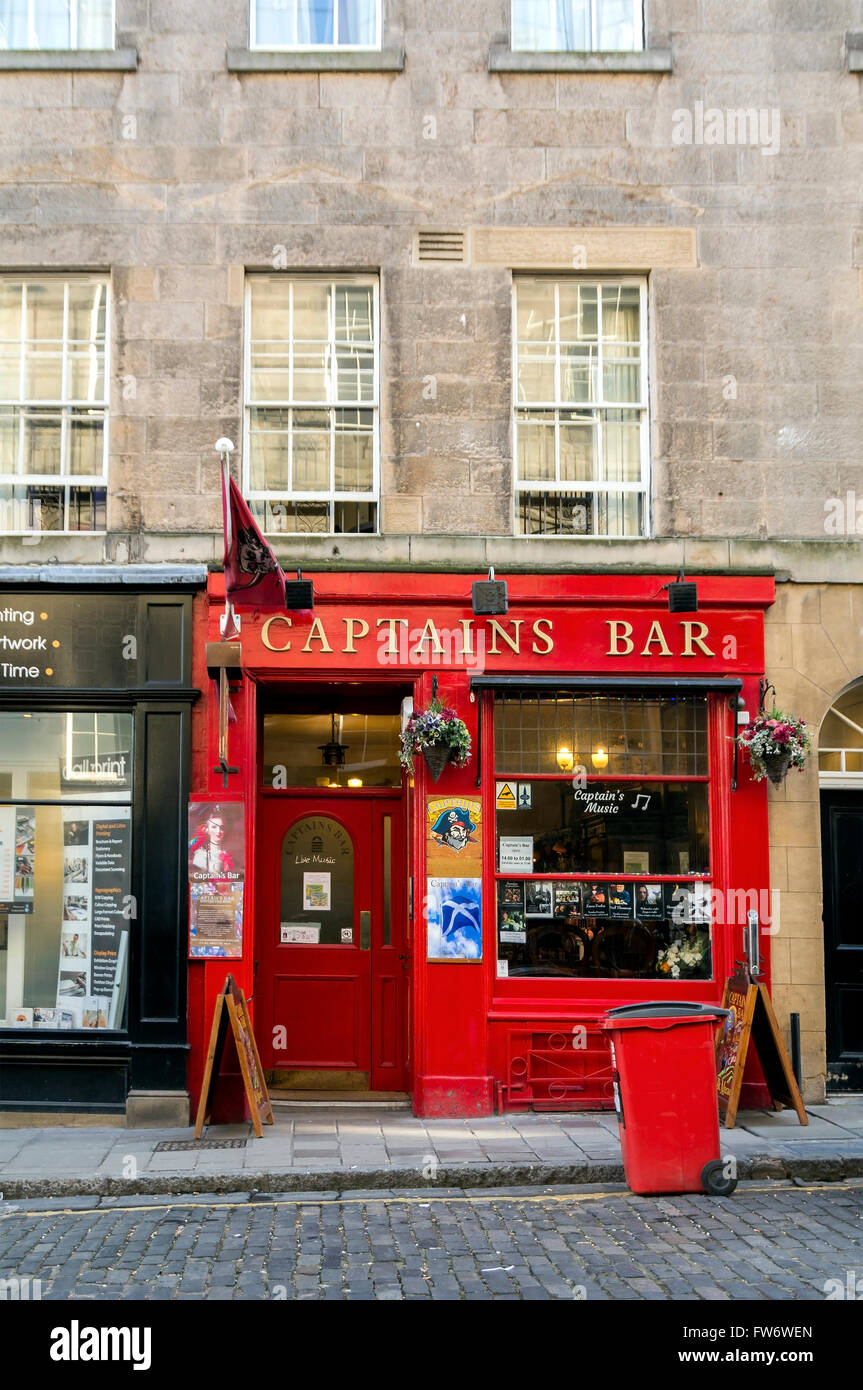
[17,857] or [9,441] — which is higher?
[9,441]

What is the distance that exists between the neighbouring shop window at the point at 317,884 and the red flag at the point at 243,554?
253 centimetres

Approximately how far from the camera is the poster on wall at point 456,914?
10.4 meters

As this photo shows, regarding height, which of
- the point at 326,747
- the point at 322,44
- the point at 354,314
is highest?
the point at 322,44

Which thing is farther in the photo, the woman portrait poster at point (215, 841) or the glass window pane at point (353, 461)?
the glass window pane at point (353, 461)

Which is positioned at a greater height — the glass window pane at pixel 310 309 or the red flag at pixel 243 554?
the glass window pane at pixel 310 309

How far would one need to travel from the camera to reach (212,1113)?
9898mm

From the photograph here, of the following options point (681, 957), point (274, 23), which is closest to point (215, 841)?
point (681, 957)

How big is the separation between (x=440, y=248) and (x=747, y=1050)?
7166mm

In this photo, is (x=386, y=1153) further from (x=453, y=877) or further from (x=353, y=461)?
(x=353, y=461)

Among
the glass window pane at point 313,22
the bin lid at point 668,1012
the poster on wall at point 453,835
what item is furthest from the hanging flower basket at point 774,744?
the glass window pane at point 313,22

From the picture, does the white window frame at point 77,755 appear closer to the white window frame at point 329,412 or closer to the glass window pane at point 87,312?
the white window frame at point 329,412

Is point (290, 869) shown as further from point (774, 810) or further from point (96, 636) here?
point (774, 810)

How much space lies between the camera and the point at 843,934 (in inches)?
431

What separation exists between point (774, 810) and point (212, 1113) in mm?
5251
